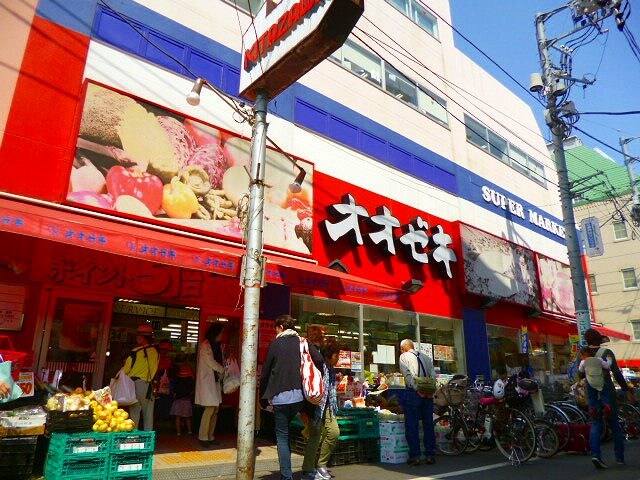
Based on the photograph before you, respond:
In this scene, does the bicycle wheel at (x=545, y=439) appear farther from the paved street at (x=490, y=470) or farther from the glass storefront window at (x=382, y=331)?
the glass storefront window at (x=382, y=331)

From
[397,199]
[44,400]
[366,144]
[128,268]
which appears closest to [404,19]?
[366,144]

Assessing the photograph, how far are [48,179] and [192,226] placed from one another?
243 cm

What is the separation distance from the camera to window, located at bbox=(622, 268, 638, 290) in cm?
3721

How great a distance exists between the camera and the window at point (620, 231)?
38.4m

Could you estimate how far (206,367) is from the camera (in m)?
7.82

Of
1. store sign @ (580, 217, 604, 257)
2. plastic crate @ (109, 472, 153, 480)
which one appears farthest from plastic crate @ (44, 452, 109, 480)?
store sign @ (580, 217, 604, 257)

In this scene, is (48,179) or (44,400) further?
(48,179)

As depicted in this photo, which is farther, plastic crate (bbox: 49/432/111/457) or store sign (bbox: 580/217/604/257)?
store sign (bbox: 580/217/604/257)

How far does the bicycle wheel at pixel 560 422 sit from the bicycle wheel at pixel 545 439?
120 millimetres

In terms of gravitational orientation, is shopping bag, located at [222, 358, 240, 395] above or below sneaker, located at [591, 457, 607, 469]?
above

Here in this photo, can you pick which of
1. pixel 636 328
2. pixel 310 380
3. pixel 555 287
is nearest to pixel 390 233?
pixel 310 380

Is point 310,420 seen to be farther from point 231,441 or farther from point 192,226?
point 192,226

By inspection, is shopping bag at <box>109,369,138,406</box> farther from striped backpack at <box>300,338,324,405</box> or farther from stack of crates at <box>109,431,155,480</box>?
striped backpack at <box>300,338,324,405</box>

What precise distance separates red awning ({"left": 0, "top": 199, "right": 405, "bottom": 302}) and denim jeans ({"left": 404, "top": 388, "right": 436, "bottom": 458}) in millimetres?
2386
